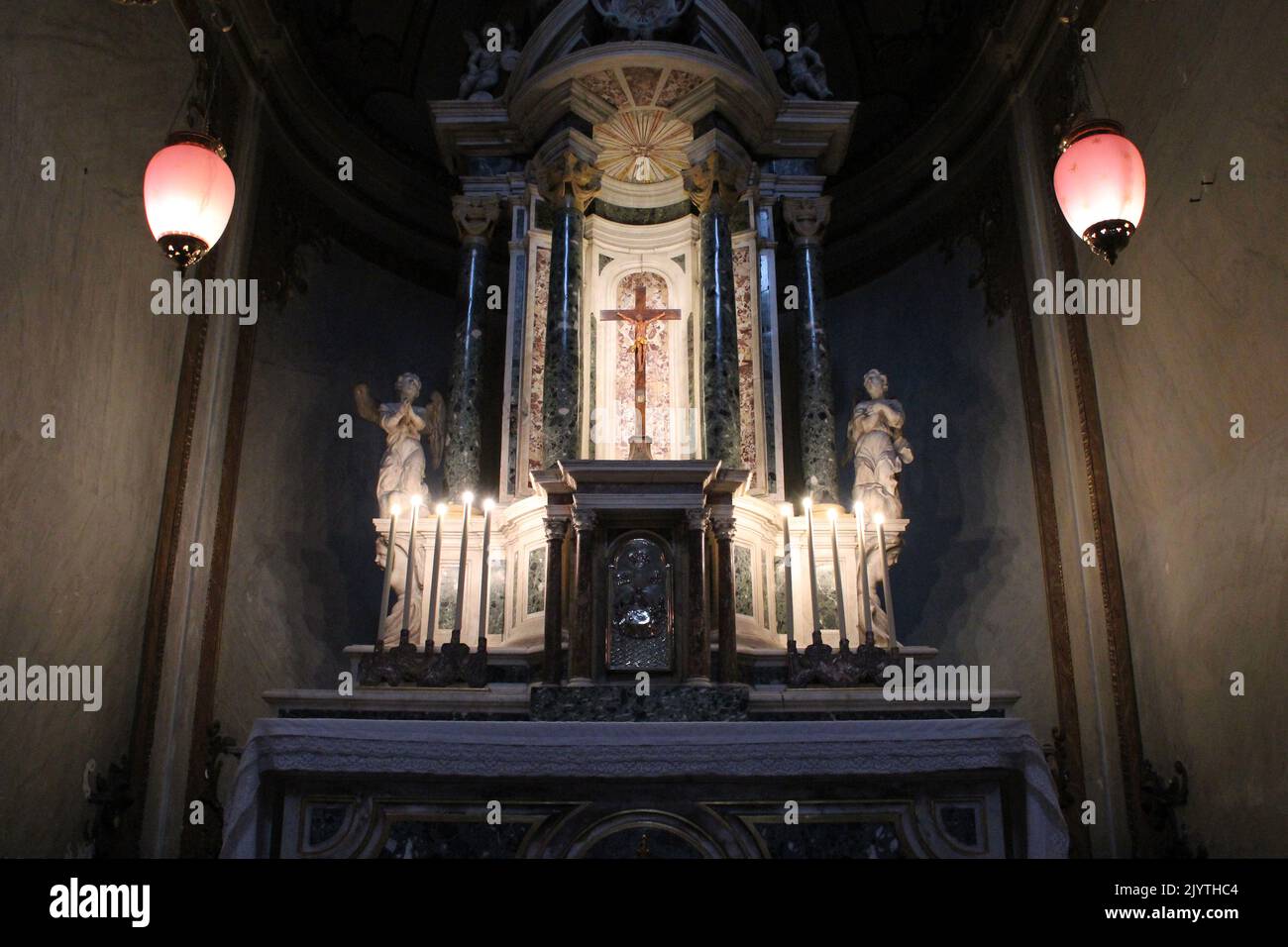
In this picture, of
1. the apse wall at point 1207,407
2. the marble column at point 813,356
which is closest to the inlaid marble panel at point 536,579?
the marble column at point 813,356

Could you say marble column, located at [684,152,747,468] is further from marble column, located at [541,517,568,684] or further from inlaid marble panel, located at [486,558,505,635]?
marble column, located at [541,517,568,684]

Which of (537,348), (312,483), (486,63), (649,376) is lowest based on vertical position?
(312,483)

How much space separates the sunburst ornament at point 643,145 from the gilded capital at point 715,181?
29 cm

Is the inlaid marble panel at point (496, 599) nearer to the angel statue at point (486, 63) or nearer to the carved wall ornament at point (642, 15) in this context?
the angel statue at point (486, 63)

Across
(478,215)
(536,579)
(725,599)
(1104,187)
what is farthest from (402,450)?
(1104,187)

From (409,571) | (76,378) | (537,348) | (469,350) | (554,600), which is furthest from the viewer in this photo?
(469,350)

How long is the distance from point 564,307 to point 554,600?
9.25 feet

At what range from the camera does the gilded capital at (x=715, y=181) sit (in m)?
7.78

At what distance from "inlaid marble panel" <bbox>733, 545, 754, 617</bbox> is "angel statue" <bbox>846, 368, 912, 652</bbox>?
0.71 meters

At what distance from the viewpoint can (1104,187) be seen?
4535mm

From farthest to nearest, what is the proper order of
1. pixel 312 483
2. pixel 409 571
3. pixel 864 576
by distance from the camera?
pixel 312 483 < pixel 864 576 < pixel 409 571

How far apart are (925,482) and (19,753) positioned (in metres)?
6.38

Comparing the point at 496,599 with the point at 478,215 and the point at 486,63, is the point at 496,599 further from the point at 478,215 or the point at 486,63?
the point at 486,63

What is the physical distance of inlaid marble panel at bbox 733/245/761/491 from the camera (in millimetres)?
7430
